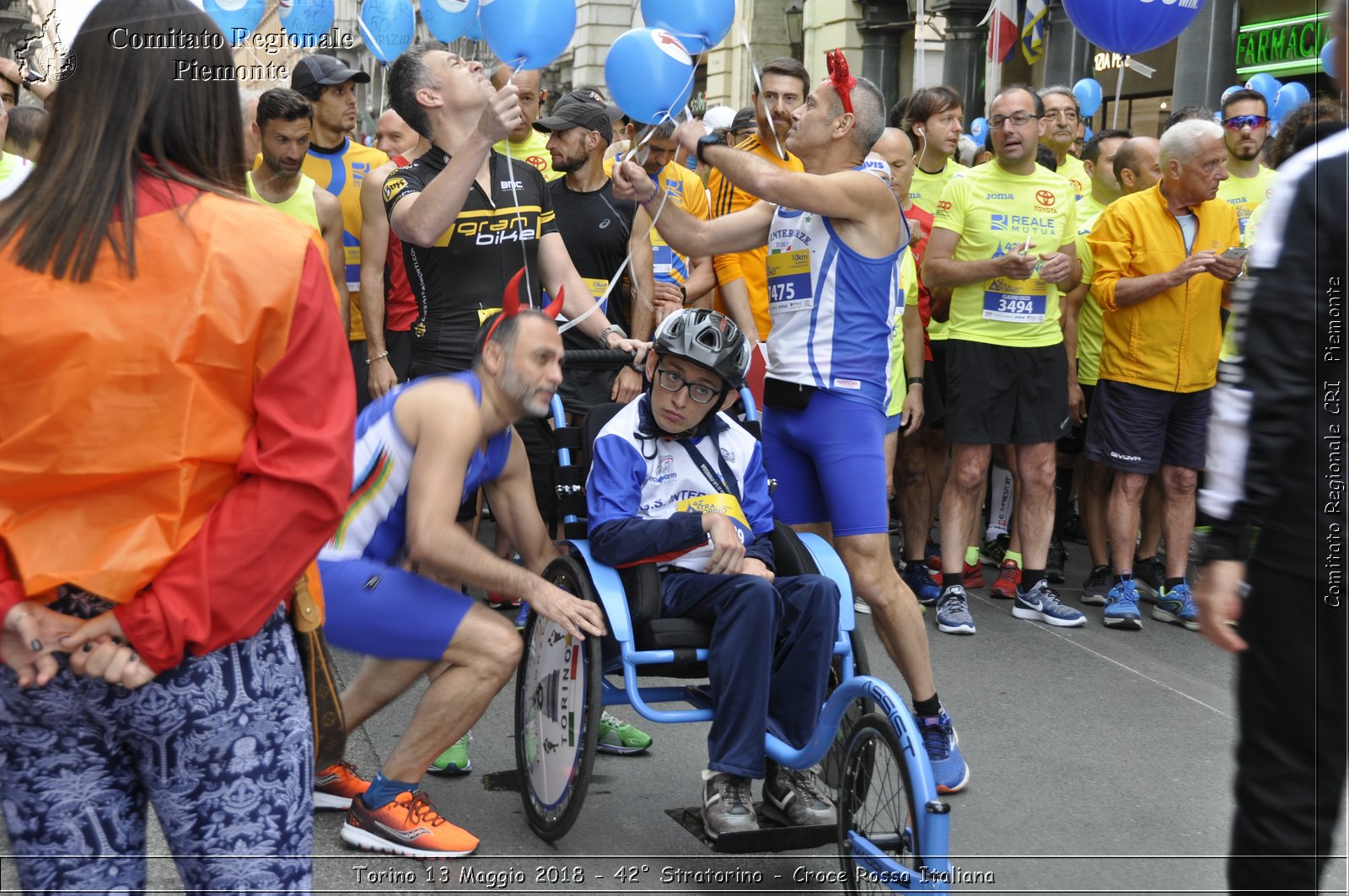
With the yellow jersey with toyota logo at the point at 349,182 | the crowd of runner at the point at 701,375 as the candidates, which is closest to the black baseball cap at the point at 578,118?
the crowd of runner at the point at 701,375

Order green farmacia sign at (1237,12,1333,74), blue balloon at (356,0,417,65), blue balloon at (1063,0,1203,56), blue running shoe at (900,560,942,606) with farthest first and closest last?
green farmacia sign at (1237,12,1333,74)
blue balloon at (356,0,417,65)
blue balloon at (1063,0,1203,56)
blue running shoe at (900,560,942,606)

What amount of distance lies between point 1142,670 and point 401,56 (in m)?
3.90

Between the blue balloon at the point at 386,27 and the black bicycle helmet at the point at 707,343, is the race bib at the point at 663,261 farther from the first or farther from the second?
the black bicycle helmet at the point at 707,343

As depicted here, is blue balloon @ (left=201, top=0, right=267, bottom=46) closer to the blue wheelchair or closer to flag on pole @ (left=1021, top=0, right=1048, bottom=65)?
the blue wheelchair

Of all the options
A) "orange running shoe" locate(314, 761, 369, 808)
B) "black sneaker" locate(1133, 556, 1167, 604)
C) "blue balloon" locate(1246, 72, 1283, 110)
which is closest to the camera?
"orange running shoe" locate(314, 761, 369, 808)

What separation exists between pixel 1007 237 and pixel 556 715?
145 inches

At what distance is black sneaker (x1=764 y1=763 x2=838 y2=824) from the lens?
409cm

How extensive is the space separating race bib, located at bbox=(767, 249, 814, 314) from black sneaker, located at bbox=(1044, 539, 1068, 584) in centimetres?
343

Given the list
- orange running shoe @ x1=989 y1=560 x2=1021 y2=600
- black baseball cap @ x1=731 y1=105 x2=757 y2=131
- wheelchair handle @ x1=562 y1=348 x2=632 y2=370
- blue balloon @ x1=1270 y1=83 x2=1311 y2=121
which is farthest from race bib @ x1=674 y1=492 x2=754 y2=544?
blue balloon @ x1=1270 y1=83 x2=1311 y2=121

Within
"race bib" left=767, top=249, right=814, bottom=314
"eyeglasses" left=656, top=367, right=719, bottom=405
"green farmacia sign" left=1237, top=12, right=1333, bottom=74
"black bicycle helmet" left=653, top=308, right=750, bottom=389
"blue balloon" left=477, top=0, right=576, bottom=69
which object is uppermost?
"green farmacia sign" left=1237, top=12, right=1333, bottom=74

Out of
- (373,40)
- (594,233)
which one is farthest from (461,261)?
(373,40)

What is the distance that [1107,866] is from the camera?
13.3 feet

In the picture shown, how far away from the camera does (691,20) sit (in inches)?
218

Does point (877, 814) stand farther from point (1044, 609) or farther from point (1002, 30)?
point (1002, 30)
